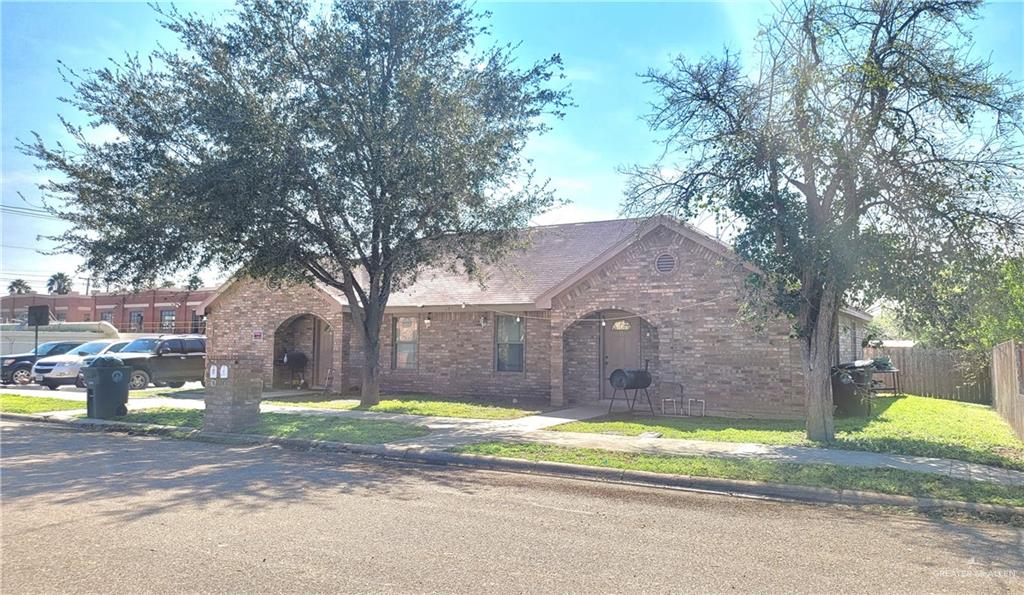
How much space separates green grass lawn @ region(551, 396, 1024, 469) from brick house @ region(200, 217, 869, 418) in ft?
5.39

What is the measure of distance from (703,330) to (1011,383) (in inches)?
228

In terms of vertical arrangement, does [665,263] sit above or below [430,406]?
above

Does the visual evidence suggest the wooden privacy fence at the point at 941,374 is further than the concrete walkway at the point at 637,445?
Yes

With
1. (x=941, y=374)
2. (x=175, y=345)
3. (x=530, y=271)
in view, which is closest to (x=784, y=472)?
(x=530, y=271)

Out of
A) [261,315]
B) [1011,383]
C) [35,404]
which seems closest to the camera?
[1011,383]

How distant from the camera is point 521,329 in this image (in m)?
19.5

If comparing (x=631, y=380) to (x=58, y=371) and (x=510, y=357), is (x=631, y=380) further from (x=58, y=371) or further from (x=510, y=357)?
(x=58, y=371)

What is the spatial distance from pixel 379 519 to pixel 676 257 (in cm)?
1160

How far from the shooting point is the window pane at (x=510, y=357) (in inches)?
766

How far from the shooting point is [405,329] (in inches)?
840

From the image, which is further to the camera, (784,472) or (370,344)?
(370,344)

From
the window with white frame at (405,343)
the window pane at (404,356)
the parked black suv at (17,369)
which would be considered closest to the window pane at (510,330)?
the window with white frame at (405,343)

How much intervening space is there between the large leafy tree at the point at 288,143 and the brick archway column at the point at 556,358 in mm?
3748

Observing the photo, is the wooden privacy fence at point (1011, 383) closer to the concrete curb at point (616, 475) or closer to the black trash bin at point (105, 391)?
the concrete curb at point (616, 475)
